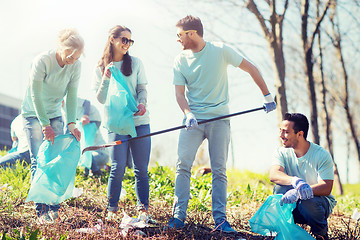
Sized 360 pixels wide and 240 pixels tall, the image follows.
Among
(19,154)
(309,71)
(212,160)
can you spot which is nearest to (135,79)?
(212,160)

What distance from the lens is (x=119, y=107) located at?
142 inches

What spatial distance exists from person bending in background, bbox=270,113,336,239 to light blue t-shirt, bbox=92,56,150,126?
130 centimetres

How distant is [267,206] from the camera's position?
332 centimetres

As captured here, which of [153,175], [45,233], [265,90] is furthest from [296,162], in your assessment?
[153,175]

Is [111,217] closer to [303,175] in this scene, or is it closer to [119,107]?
[119,107]

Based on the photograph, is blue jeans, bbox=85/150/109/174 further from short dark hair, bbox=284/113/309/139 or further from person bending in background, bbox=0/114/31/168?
short dark hair, bbox=284/113/309/139

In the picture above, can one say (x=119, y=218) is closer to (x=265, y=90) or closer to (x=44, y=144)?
(x=44, y=144)

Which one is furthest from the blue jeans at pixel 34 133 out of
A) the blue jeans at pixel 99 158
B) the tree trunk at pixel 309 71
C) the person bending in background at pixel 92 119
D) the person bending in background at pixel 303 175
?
the tree trunk at pixel 309 71

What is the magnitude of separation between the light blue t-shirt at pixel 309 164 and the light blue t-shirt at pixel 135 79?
1.29m

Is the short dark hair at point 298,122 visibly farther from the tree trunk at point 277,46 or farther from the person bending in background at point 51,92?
the tree trunk at point 277,46

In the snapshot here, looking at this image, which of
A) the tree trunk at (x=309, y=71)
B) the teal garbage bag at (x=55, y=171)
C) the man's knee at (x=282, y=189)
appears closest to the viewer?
the man's knee at (x=282, y=189)

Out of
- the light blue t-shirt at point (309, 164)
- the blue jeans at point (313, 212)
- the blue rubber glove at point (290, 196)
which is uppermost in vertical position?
the light blue t-shirt at point (309, 164)

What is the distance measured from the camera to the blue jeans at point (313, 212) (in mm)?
3309

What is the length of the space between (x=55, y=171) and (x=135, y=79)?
45.4 inches
